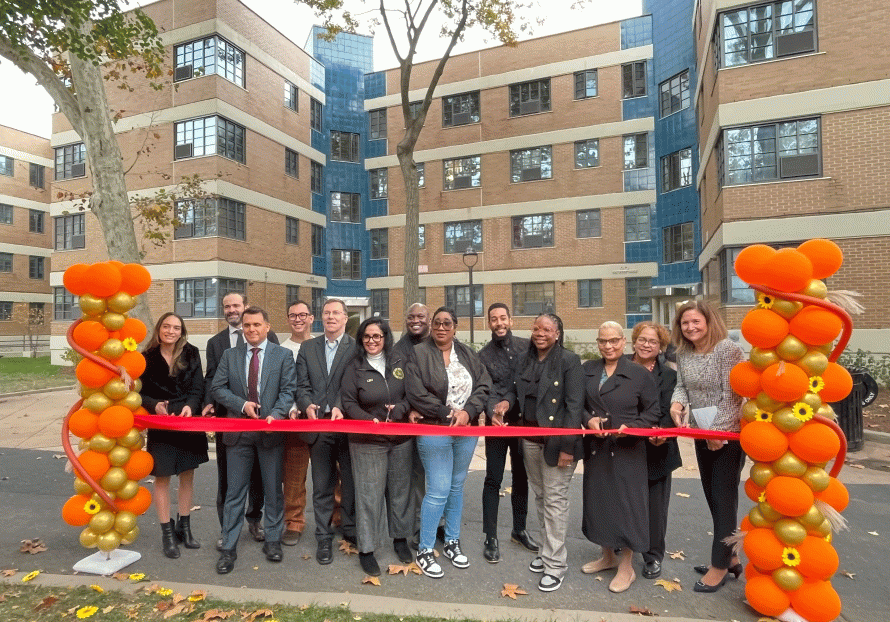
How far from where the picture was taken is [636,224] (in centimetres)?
2533

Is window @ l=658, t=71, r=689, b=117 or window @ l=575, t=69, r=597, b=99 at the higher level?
window @ l=575, t=69, r=597, b=99

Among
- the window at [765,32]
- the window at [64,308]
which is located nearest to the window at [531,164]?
the window at [765,32]

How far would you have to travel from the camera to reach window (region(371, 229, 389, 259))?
3084 centimetres

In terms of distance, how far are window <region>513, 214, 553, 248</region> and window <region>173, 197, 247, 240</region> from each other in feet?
41.9

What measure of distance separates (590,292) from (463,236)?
681 centimetres

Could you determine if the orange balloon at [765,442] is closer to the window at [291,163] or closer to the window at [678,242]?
the window at [678,242]

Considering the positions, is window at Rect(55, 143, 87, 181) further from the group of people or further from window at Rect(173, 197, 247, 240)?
the group of people

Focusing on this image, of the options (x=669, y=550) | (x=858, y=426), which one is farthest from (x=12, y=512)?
(x=858, y=426)

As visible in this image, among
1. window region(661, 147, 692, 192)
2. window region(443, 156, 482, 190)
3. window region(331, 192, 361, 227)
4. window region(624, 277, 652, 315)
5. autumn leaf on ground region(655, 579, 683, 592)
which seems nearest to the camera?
autumn leaf on ground region(655, 579, 683, 592)

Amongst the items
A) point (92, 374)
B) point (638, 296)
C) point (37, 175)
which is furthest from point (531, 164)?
point (37, 175)

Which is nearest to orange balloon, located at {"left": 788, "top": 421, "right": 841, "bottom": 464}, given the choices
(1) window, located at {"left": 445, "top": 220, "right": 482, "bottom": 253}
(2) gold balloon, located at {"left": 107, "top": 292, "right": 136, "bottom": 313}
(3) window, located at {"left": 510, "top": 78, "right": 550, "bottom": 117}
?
(2) gold balloon, located at {"left": 107, "top": 292, "right": 136, "bottom": 313}

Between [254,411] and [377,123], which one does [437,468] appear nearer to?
[254,411]

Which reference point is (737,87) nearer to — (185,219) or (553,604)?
(553,604)

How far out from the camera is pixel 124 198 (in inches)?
406
